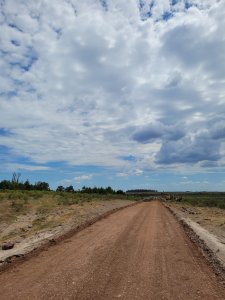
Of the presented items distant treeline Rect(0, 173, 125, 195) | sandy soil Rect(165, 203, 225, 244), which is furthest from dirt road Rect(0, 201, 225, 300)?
distant treeline Rect(0, 173, 125, 195)

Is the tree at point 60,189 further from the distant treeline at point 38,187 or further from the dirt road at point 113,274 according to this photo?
the dirt road at point 113,274

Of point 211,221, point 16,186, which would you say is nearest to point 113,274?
point 211,221

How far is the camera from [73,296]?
814 centimetres

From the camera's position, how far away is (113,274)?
10062mm

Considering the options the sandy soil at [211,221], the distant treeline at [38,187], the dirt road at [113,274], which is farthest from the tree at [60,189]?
the dirt road at [113,274]

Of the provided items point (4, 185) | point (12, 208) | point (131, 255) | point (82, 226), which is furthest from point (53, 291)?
point (4, 185)

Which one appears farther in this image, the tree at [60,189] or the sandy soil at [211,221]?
the tree at [60,189]

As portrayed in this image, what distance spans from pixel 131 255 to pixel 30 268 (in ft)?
11.5

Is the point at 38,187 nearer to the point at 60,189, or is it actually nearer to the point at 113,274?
the point at 60,189

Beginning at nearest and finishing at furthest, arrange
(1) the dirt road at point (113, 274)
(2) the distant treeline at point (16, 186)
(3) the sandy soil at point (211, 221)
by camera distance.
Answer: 1. (1) the dirt road at point (113, 274)
2. (3) the sandy soil at point (211, 221)
3. (2) the distant treeline at point (16, 186)

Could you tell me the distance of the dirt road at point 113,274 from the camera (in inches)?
333

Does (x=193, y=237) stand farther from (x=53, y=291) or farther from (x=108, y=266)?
(x=53, y=291)

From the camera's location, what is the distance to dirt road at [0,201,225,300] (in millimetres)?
8453

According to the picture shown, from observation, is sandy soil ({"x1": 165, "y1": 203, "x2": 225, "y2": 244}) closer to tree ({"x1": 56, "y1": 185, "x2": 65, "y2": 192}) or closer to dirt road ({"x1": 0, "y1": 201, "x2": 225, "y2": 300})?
dirt road ({"x1": 0, "y1": 201, "x2": 225, "y2": 300})
